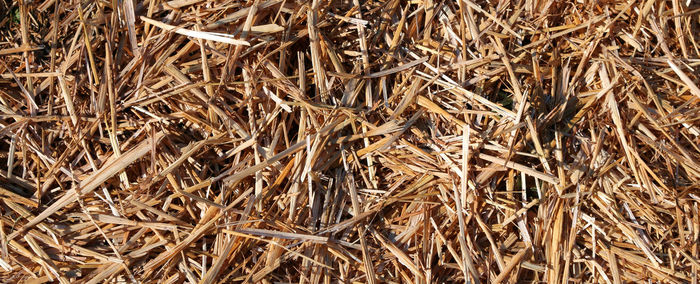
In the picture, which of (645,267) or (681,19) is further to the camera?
(681,19)

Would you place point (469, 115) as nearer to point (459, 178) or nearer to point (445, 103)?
point (445, 103)

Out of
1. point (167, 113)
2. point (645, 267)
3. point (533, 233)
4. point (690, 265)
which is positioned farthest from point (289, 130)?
point (690, 265)

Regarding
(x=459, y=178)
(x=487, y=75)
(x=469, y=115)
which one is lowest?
(x=459, y=178)

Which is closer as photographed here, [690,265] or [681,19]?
[690,265]

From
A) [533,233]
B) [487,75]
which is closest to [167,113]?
[487,75]

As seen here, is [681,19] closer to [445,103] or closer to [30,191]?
[445,103]

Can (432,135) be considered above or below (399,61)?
below
